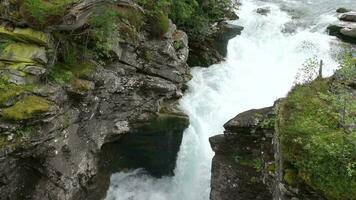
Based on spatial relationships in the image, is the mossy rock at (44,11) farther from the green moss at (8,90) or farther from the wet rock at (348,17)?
the wet rock at (348,17)

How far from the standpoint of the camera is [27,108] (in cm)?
1177

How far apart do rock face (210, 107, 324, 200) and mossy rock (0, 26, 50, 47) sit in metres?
6.39

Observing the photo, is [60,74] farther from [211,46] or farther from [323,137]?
[211,46]

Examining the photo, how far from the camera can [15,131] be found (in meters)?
11.6

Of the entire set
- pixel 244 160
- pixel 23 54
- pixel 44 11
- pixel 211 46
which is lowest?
pixel 244 160

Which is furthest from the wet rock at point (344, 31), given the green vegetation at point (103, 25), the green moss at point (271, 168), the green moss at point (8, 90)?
the green moss at point (8, 90)

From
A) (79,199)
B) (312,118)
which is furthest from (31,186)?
(312,118)

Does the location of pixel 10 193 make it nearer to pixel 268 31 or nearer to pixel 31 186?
pixel 31 186

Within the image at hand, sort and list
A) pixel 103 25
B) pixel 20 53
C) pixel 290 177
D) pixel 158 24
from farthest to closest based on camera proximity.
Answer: pixel 158 24
pixel 103 25
pixel 20 53
pixel 290 177

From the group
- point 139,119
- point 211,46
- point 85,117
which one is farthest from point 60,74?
point 211,46

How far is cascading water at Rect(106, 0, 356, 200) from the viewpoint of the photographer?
57.7ft

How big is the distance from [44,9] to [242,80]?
39.9 ft

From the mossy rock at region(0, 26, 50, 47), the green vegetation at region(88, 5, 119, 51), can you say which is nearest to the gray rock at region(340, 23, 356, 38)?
the green vegetation at region(88, 5, 119, 51)

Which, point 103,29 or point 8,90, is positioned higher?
point 103,29
